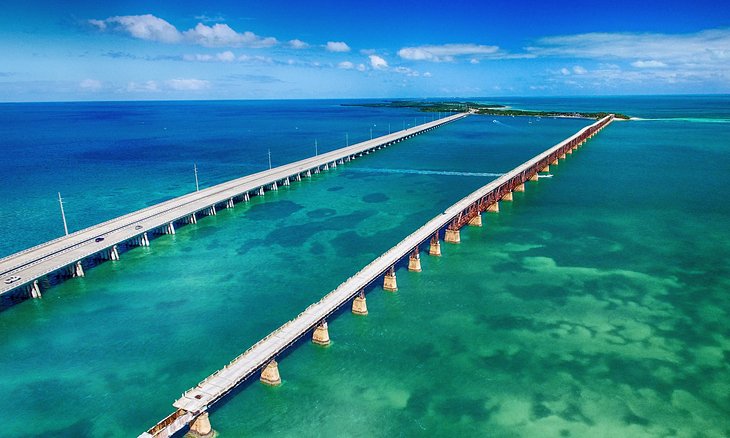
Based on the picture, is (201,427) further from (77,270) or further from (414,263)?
(77,270)

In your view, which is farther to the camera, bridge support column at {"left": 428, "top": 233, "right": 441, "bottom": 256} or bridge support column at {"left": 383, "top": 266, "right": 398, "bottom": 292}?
bridge support column at {"left": 428, "top": 233, "right": 441, "bottom": 256}

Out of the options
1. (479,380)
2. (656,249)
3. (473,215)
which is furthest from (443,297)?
(656,249)

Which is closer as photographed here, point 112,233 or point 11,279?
point 11,279

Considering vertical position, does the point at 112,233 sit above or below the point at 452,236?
above

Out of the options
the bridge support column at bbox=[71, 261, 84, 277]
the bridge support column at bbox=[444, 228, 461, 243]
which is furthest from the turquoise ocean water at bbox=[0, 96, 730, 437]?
the bridge support column at bbox=[444, 228, 461, 243]

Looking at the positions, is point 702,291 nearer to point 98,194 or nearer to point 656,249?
point 656,249

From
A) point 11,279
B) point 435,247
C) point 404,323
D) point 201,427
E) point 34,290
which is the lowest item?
point 404,323

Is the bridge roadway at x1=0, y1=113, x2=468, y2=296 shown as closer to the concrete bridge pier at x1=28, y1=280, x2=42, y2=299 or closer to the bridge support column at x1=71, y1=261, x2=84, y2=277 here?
the concrete bridge pier at x1=28, y1=280, x2=42, y2=299

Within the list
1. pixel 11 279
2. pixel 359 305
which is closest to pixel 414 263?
pixel 359 305
